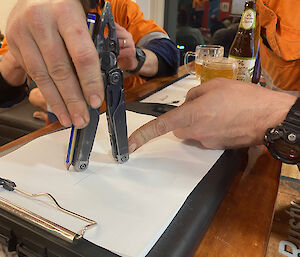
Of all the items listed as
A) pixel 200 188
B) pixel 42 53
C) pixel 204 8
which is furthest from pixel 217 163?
pixel 204 8

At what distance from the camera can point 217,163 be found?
477 millimetres

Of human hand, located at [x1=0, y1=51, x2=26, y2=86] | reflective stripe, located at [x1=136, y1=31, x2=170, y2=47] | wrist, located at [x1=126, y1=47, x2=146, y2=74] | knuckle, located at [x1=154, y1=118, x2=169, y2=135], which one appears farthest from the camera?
reflective stripe, located at [x1=136, y1=31, x2=170, y2=47]

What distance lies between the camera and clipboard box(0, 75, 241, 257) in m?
0.31

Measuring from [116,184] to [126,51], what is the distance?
0.64 m

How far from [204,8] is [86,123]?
2.18m

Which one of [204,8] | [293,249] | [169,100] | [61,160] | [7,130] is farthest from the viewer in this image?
[204,8]

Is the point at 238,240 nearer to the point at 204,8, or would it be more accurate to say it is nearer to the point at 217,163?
the point at 217,163

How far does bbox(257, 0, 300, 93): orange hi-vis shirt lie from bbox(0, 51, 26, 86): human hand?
2.29ft

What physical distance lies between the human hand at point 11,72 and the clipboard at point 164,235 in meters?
0.62

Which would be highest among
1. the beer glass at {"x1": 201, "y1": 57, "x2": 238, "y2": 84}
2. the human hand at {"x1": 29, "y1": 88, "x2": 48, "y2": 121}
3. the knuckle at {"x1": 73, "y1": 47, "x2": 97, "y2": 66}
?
the knuckle at {"x1": 73, "y1": 47, "x2": 97, "y2": 66}

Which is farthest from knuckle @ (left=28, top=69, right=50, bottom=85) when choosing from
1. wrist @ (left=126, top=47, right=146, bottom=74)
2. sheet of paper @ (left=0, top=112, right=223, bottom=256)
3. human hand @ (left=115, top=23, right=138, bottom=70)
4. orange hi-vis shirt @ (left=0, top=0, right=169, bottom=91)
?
orange hi-vis shirt @ (left=0, top=0, right=169, bottom=91)

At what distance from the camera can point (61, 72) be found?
0.40 m

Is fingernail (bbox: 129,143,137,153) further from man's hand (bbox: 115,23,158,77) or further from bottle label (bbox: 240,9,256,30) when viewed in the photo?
bottle label (bbox: 240,9,256,30)

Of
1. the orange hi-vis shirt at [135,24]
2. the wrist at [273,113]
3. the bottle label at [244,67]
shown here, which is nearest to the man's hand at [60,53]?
the wrist at [273,113]
